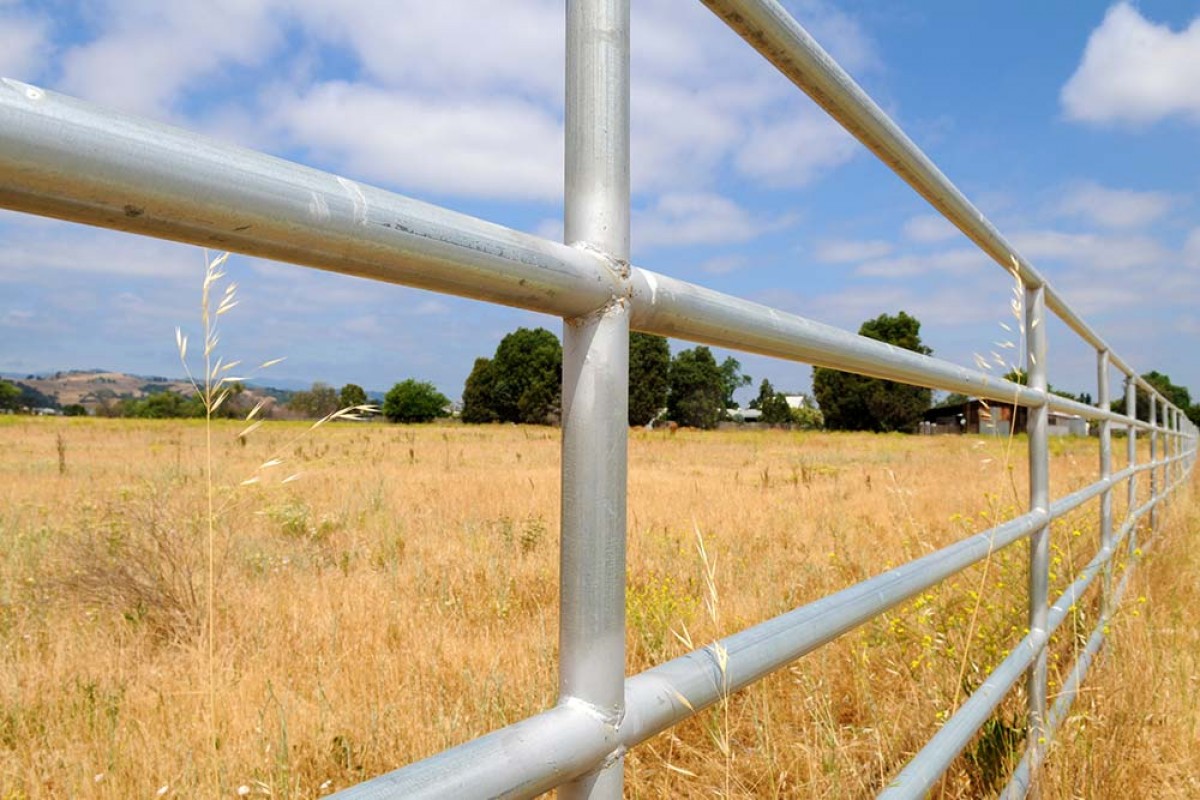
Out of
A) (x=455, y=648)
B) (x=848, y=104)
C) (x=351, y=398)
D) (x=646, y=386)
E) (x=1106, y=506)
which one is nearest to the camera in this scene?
(x=848, y=104)

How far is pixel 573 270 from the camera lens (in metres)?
0.58

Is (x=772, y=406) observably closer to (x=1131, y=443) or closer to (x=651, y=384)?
(x=651, y=384)

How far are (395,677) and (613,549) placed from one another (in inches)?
99.8

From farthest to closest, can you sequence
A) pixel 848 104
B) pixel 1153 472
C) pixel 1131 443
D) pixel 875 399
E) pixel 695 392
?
pixel 695 392, pixel 875 399, pixel 1153 472, pixel 1131 443, pixel 848 104

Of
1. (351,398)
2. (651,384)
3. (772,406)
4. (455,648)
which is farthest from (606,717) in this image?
(772,406)

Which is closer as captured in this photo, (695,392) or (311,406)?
(311,406)

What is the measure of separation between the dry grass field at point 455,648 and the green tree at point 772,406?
57956 mm

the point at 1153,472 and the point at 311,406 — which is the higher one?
the point at 311,406

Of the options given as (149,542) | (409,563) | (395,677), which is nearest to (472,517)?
(409,563)

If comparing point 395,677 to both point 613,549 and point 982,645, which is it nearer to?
point 982,645

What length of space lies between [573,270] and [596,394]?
0.09 metres

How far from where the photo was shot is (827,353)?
101cm


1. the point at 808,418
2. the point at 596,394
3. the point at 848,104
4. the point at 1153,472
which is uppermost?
the point at 848,104

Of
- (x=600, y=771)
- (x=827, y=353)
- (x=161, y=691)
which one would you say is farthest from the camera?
(x=161, y=691)
